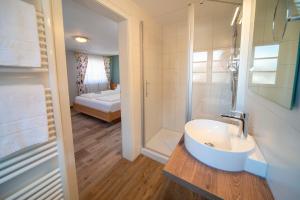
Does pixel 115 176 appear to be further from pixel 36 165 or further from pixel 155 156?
pixel 36 165

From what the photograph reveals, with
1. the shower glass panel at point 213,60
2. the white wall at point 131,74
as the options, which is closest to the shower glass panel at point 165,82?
the white wall at point 131,74

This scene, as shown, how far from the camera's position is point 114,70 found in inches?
267

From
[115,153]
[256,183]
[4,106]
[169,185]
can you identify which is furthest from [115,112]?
[256,183]

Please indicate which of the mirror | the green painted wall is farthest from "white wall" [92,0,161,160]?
the green painted wall

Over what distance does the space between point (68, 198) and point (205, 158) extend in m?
1.21

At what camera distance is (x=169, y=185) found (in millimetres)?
1546

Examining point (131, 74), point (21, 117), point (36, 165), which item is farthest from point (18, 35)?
point (131, 74)

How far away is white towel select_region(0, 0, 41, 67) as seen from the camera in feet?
2.23

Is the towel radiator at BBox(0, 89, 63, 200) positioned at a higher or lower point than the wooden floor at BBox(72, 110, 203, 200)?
higher

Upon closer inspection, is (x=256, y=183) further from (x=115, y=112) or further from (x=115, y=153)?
(x=115, y=112)

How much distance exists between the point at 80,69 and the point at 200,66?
16.6 ft

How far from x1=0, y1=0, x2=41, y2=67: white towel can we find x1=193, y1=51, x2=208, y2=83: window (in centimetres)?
212

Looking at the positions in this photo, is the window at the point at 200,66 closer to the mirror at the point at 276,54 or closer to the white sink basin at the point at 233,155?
the mirror at the point at 276,54

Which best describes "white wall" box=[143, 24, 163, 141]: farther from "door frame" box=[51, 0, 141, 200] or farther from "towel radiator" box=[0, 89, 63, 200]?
"towel radiator" box=[0, 89, 63, 200]
